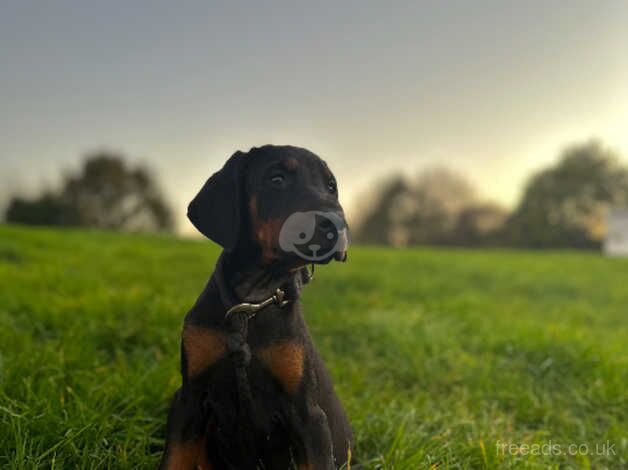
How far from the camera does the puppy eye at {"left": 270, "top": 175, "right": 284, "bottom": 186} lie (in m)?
2.14

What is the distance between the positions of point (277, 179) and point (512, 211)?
138 ft

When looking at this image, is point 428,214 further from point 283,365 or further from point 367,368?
point 283,365

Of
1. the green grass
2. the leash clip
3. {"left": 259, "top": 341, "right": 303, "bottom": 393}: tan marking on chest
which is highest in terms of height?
the leash clip

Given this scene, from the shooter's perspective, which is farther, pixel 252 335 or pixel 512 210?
pixel 512 210

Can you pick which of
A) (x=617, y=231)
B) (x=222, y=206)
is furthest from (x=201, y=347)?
(x=617, y=231)

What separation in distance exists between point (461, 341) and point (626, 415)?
188 cm

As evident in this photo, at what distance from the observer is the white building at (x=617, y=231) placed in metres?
33.1

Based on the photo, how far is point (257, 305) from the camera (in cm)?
214

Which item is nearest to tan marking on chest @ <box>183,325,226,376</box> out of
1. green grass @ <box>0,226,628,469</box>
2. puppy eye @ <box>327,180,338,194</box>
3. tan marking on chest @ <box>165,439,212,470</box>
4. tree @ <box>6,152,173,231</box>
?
tan marking on chest @ <box>165,439,212,470</box>

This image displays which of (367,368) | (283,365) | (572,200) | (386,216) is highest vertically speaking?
(572,200)

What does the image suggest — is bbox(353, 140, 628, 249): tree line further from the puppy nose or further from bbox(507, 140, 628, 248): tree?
the puppy nose

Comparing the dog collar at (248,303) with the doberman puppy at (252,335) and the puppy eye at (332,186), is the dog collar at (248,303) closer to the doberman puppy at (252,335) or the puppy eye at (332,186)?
the doberman puppy at (252,335)

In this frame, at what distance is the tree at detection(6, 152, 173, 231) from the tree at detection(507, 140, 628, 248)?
25392 millimetres

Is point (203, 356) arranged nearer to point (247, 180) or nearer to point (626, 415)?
point (247, 180)
